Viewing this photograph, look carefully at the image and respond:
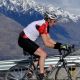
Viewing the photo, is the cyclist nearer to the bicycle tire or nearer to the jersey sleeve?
the jersey sleeve

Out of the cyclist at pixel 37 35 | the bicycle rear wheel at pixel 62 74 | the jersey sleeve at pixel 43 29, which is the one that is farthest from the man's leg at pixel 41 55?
the bicycle rear wheel at pixel 62 74

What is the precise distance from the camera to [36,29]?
984 centimetres

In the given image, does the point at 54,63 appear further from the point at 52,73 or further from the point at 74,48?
the point at 74,48

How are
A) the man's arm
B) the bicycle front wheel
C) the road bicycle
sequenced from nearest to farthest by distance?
the man's arm < the road bicycle < the bicycle front wheel

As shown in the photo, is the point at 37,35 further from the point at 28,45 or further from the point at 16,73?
the point at 16,73

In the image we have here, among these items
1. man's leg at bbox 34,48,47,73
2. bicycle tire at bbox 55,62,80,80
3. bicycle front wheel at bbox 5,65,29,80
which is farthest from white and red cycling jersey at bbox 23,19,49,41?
bicycle tire at bbox 55,62,80,80

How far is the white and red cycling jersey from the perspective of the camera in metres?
9.75

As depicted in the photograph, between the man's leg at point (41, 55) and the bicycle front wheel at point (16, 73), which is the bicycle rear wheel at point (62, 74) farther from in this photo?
the bicycle front wheel at point (16, 73)

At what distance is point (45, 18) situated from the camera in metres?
9.90

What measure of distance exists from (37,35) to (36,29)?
0.12 meters

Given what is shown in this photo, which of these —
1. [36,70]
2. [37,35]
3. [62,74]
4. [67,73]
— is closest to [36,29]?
[37,35]

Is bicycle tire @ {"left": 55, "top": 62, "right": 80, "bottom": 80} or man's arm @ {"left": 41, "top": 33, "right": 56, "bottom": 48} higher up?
man's arm @ {"left": 41, "top": 33, "right": 56, "bottom": 48}

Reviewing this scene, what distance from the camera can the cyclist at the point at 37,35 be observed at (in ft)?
32.0

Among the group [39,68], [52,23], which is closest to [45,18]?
[52,23]
